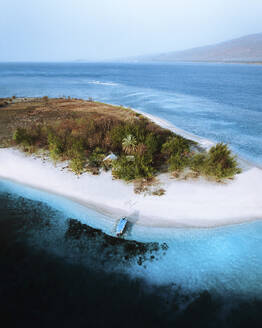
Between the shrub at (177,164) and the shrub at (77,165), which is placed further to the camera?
the shrub at (77,165)

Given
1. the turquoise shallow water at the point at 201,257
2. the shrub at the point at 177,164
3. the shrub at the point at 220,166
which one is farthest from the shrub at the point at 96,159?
the shrub at the point at 220,166

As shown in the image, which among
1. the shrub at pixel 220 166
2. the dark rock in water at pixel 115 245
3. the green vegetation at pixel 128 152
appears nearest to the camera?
the dark rock in water at pixel 115 245

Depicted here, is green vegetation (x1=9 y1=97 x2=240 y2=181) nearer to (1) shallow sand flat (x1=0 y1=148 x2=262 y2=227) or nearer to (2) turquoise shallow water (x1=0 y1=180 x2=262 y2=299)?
(1) shallow sand flat (x1=0 y1=148 x2=262 y2=227)

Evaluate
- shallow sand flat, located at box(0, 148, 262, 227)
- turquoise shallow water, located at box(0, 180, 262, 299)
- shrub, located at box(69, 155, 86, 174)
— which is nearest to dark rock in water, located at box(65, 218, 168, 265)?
turquoise shallow water, located at box(0, 180, 262, 299)

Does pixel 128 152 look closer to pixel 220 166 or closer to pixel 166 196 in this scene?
pixel 166 196

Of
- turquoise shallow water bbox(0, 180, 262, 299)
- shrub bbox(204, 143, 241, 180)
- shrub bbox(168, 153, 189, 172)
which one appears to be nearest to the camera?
turquoise shallow water bbox(0, 180, 262, 299)

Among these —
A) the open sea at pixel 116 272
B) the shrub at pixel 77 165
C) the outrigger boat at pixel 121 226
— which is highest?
the shrub at pixel 77 165

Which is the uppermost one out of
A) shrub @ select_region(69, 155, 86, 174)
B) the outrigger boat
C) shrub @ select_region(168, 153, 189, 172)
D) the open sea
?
shrub @ select_region(168, 153, 189, 172)

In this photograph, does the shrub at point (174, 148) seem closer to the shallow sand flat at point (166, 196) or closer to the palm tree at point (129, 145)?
the palm tree at point (129, 145)

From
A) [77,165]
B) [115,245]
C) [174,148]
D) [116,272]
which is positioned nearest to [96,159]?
[77,165]

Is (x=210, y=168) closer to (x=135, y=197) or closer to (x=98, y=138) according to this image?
(x=135, y=197)
